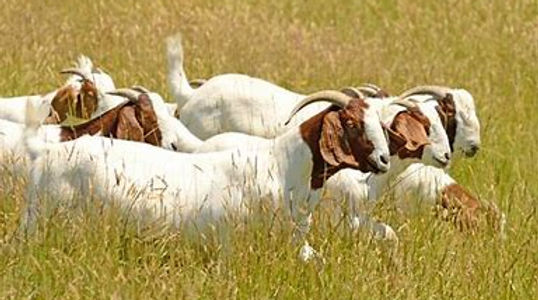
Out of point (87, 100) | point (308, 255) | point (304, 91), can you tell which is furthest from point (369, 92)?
point (304, 91)

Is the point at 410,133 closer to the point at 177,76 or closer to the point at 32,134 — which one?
the point at 32,134

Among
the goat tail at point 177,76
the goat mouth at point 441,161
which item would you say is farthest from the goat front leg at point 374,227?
the goat tail at point 177,76

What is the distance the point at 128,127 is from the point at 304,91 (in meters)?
4.52

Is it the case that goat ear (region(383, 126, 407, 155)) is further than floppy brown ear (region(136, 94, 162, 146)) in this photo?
No

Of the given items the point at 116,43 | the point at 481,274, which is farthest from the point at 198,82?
the point at 481,274

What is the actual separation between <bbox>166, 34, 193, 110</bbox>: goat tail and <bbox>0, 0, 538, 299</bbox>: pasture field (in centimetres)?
191

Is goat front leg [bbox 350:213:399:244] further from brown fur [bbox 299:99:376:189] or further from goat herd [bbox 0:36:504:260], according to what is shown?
brown fur [bbox 299:99:376:189]

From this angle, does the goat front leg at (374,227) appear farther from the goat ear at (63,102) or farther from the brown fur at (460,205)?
the goat ear at (63,102)

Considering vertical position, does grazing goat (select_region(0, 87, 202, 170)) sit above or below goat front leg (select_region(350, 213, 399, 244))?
above

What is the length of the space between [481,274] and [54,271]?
202 centimetres

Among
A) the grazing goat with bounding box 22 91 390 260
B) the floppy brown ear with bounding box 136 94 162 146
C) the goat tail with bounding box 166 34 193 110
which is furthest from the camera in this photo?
the goat tail with bounding box 166 34 193 110

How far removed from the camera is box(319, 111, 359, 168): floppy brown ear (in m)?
7.16

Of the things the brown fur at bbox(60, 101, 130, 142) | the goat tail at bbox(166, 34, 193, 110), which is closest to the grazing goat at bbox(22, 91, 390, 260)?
the brown fur at bbox(60, 101, 130, 142)

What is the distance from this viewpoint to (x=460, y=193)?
8.74 meters
